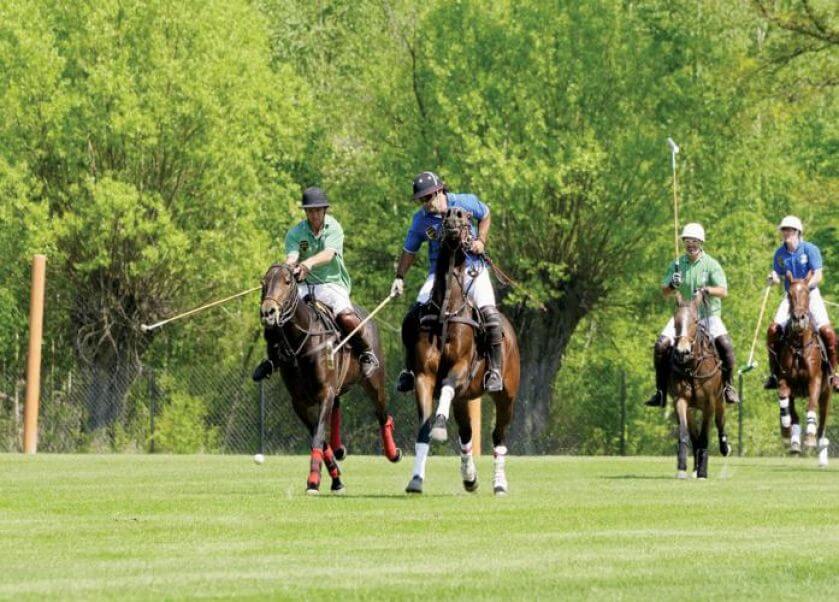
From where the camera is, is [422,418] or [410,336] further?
[410,336]

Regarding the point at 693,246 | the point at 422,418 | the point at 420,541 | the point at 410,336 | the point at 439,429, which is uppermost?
the point at 693,246

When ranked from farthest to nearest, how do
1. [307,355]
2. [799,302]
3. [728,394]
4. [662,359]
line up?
[799,302] < [728,394] < [662,359] < [307,355]

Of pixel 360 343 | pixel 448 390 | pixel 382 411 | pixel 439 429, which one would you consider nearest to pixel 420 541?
pixel 439 429

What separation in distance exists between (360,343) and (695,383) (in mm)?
5154

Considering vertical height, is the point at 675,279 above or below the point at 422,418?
above

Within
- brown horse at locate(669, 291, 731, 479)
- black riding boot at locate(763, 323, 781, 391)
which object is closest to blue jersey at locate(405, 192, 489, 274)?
brown horse at locate(669, 291, 731, 479)

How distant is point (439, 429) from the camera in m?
16.4

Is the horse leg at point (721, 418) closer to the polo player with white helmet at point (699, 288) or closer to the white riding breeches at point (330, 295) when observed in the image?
the polo player with white helmet at point (699, 288)

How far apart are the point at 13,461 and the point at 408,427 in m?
18.2

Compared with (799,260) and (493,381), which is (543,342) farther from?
(493,381)

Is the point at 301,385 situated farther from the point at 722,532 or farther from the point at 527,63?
the point at 527,63

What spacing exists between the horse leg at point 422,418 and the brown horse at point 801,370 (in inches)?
351

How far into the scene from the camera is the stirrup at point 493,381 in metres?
17.5

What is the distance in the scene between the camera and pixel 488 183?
48.4 meters
